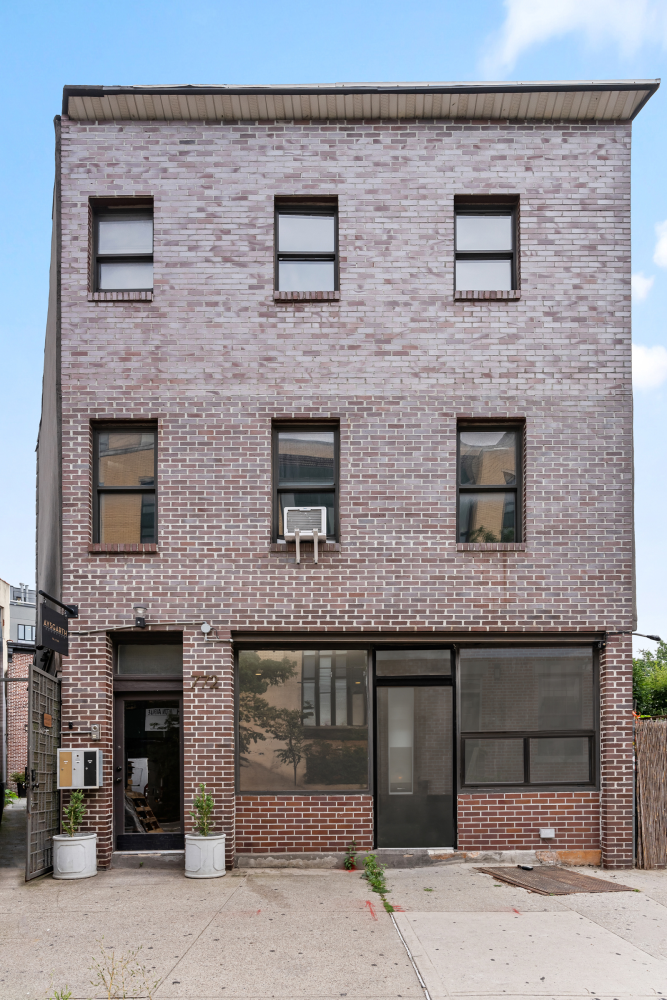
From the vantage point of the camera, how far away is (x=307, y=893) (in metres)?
8.73

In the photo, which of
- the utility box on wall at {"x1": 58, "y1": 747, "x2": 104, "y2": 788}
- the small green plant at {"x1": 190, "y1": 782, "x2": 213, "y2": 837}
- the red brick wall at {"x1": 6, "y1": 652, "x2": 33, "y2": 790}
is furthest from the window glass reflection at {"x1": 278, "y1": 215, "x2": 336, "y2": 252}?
the red brick wall at {"x1": 6, "y1": 652, "x2": 33, "y2": 790}

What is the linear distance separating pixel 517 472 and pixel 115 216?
6.59 meters

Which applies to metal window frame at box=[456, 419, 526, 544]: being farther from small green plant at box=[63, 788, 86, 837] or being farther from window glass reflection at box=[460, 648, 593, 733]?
small green plant at box=[63, 788, 86, 837]

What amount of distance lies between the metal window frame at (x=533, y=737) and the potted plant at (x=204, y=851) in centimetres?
308

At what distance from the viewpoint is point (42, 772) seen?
967 centimetres

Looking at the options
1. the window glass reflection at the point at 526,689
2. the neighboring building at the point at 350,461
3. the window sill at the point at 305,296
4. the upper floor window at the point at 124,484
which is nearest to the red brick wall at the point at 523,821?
the neighboring building at the point at 350,461

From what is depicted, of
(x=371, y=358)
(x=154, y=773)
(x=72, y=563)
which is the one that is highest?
(x=371, y=358)

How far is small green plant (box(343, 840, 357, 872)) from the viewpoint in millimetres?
9891

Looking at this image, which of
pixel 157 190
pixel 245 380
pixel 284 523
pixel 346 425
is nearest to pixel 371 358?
pixel 346 425

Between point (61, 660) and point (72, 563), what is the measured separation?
1.29 metres

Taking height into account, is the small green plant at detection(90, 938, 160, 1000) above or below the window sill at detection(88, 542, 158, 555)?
below

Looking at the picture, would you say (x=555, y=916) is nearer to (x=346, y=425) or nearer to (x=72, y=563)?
(x=346, y=425)

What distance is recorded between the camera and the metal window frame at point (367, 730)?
33.4 ft

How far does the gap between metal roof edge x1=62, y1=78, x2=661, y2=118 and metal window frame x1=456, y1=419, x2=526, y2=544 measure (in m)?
4.43
